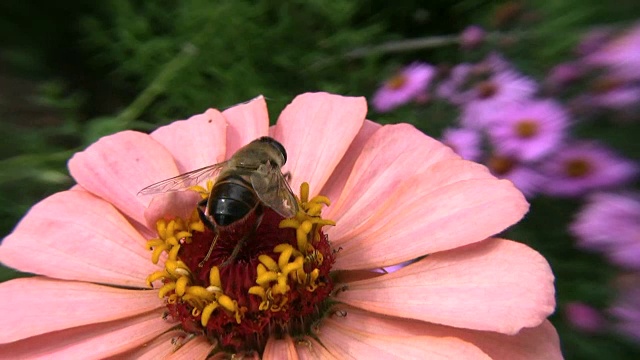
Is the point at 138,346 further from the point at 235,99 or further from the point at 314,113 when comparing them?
the point at 235,99

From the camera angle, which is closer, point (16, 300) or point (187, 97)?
point (16, 300)

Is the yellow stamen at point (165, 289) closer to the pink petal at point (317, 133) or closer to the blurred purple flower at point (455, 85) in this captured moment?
the pink petal at point (317, 133)

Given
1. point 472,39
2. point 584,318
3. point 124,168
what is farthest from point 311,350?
point 472,39

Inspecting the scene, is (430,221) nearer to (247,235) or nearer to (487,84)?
(247,235)

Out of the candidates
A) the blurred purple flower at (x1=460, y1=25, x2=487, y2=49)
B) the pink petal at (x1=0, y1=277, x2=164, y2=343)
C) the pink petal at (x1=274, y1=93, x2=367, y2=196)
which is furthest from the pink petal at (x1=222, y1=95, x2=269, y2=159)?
the blurred purple flower at (x1=460, y1=25, x2=487, y2=49)

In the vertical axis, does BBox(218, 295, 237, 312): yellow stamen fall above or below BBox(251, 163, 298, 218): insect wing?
below

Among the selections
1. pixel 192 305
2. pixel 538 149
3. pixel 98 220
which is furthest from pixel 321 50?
pixel 192 305

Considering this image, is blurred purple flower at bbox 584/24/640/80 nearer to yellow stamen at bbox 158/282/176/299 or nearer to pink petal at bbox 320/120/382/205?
pink petal at bbox 320/120/382/205
